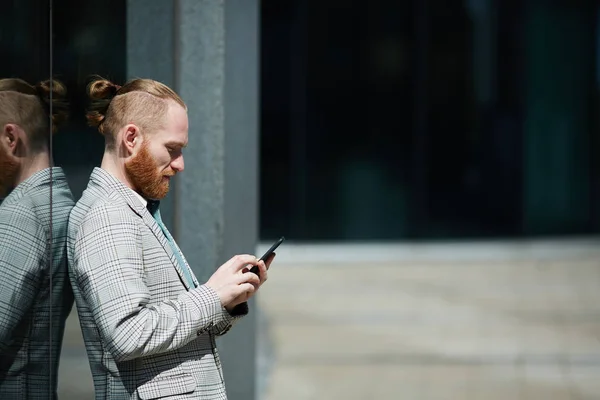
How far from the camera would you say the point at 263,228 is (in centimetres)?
1953

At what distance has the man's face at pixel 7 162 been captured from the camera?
9.00 feet

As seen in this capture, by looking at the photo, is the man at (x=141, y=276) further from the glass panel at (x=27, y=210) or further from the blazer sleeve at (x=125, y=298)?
the glass panel at (x=27, y=210)

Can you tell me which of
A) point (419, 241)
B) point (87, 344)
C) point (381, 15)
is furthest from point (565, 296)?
point (87, 344)

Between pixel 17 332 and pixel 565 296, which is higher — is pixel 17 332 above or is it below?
above

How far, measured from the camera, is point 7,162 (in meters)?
2.76

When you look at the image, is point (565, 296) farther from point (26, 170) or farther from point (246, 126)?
point (26, 170)

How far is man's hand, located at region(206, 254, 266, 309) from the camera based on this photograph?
280 cm

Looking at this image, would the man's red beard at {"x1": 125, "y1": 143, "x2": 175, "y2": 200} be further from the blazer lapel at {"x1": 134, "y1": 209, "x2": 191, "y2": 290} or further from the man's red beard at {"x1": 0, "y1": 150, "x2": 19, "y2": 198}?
the man's red beard at {"x1": 0, "y1": 150, "x2": 19, "y2": 198}

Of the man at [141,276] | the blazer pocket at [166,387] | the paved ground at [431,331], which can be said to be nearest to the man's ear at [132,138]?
the man at [141,276]

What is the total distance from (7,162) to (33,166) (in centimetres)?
16

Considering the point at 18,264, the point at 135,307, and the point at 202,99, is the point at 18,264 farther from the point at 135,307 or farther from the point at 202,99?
the point at 202,99

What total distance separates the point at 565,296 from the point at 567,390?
6.67 metres

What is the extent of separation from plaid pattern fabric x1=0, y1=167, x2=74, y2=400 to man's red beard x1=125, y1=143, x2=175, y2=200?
0.90ft

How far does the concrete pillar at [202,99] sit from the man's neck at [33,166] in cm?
190
